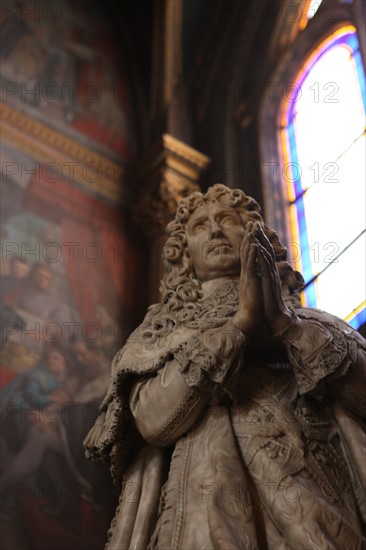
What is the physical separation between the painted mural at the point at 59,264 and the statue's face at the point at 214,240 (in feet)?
10.5

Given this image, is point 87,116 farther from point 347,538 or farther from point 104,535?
point 347,538

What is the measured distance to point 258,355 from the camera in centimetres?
409

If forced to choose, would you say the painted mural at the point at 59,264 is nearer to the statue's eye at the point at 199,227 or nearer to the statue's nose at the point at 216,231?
the statue's eye at the point at 199,227

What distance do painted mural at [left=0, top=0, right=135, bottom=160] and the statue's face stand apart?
506 cm

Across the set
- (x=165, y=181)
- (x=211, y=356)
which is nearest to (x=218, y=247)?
(x=211, y=356)

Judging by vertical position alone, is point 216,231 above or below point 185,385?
above

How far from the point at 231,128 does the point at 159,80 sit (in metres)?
1.25

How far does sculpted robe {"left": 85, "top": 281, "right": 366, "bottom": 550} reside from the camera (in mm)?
3502

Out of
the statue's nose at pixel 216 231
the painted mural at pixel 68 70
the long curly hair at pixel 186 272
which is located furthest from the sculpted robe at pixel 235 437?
the painted mural at pixel 68 70

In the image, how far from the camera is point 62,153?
9.23m

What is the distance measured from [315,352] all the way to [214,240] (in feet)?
3.12

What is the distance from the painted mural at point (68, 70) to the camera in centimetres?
950

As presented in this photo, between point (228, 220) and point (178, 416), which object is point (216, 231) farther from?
point (178, 416)

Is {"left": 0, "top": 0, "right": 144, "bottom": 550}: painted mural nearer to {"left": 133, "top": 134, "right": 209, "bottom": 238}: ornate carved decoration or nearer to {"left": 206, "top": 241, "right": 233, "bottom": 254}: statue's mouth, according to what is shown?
{"left": 133, "top": 134, "right": 209, "bottom": 238}: ornate carved decoration
